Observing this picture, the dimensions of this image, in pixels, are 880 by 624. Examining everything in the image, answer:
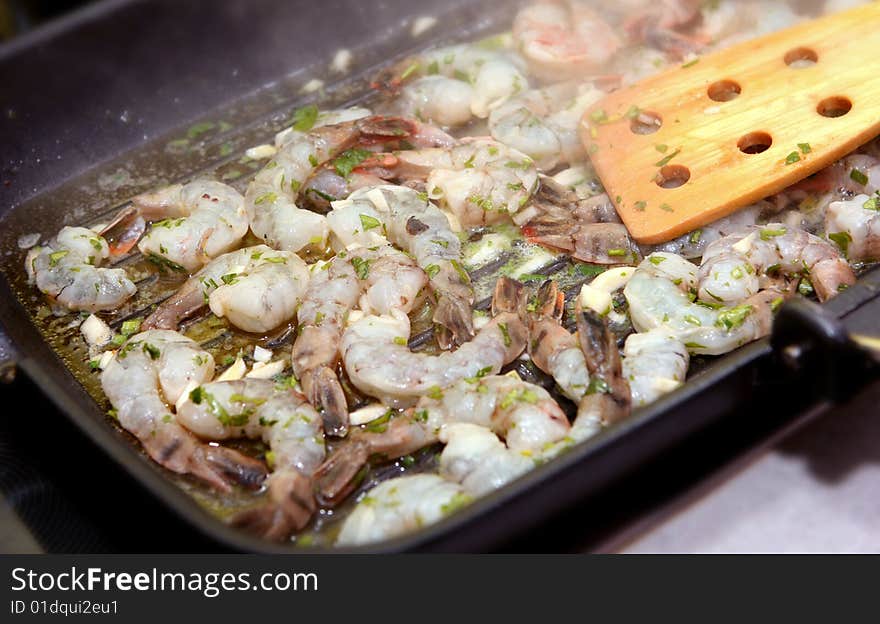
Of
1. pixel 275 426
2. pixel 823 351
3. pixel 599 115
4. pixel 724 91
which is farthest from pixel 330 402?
pixel 724 91

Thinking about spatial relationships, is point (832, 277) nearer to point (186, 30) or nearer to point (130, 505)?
point (130, 505)

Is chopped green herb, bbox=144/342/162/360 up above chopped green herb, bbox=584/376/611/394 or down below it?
above

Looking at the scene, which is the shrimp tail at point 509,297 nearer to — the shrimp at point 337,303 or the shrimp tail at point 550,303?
the shrimp tail at point 550,303

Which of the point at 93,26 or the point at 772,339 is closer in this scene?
the point at 772,339

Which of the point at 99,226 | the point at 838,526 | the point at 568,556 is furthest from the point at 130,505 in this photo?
the point at 838,526

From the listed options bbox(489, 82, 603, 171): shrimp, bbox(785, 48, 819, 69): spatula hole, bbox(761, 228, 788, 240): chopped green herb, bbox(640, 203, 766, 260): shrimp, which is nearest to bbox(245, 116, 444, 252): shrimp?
bbox(489, 82, 603, 171): shrimp

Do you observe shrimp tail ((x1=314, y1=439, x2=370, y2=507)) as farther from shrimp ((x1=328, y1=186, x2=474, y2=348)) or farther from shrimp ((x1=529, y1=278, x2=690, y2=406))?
shrimp ((x1=529, y1=278, x2=690, y2=406))

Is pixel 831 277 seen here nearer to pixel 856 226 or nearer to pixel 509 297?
→ pixel 856 226
